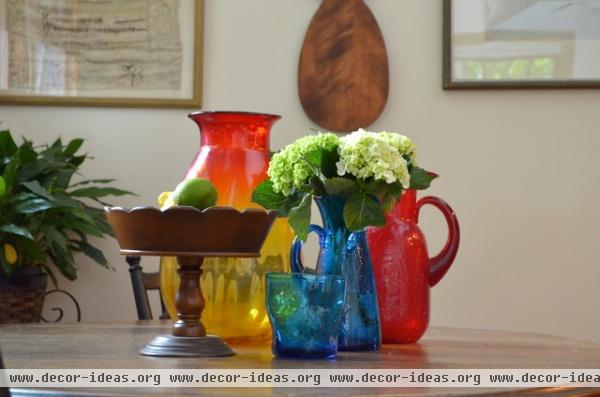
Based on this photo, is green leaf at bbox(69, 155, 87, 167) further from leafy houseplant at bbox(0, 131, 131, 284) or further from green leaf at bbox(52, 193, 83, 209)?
green leaf at bbox(52, 193, 83, 209)

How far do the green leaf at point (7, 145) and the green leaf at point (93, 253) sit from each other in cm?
33

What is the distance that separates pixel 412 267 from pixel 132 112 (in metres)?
1.58

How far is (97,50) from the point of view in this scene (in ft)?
9.80

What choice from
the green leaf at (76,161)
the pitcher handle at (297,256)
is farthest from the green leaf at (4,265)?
the pitcher handle at (297,256)

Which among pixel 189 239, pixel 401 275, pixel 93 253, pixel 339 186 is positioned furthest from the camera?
pixel 93 253

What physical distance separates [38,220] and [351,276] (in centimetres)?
147

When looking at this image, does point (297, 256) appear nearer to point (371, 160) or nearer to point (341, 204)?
point (341, 204)

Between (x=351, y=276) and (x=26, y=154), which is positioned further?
(x=26, y=154)

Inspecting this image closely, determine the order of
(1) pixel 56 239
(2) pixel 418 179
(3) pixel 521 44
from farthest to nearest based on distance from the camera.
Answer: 1. (3) pixel 521 44
2. (1) pixel 56 239
3. (2) pixel 418 179

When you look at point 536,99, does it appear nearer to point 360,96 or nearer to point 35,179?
point 360,96

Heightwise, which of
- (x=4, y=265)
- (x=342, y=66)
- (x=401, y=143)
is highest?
(x=342, y=66)

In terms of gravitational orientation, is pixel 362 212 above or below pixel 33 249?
above

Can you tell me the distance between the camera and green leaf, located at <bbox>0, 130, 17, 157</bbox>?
271 centimetres

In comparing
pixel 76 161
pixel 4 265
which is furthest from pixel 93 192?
pixel 4 265
